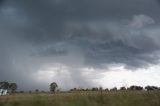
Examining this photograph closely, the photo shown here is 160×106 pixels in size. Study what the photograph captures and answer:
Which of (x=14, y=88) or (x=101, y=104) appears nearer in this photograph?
(x=101, y=104)

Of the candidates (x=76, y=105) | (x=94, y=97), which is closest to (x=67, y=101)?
(x=76, y=105)

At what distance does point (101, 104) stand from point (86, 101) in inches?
72.2

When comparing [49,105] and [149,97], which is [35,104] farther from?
[149,97]

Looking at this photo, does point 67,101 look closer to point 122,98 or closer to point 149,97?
point 122,98

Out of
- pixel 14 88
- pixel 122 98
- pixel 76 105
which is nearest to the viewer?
pixel 76 105

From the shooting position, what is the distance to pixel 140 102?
34594mm

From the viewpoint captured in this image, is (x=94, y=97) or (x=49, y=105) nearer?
(x=49, y=105)

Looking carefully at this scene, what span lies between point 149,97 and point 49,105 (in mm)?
13088

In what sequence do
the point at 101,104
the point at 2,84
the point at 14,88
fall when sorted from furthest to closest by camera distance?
the point at 14,88 < the point at 2,84 < the point at 101,104

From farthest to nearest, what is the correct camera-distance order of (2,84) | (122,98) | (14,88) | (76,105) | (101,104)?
(14,88) → (2,84) → (122,98) → (101,104) → (76,105)

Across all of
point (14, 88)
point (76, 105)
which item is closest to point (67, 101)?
point (76, 105)

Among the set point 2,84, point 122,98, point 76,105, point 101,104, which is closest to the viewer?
point 76,105

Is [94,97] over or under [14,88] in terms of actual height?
under

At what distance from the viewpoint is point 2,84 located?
146 metres
